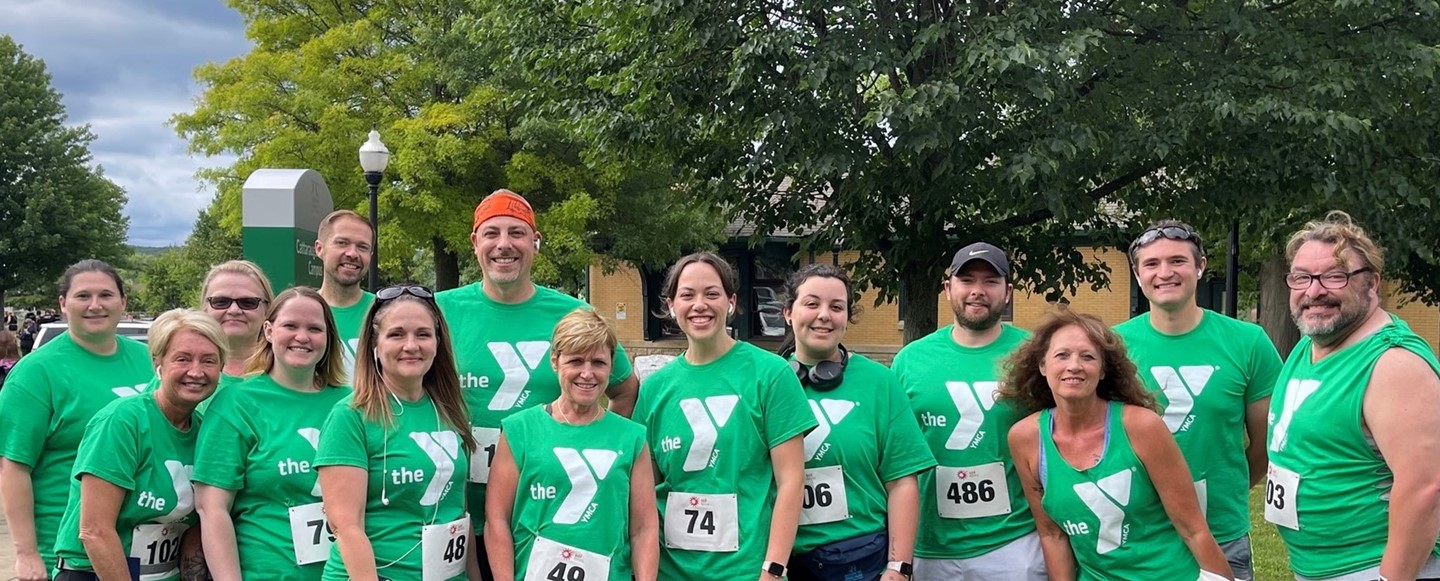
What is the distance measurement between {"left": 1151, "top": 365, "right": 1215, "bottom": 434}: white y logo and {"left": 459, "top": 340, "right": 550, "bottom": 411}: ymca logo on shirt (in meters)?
2.29

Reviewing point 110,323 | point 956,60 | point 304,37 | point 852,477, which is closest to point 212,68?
point 304,37

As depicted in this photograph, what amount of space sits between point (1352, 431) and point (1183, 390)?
0.73 m

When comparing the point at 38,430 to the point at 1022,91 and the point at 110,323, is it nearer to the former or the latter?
the point at 110,323

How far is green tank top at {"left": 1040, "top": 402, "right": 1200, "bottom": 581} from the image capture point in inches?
128

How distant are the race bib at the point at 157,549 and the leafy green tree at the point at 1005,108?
21.3 ft

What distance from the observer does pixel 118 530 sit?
3.17 m

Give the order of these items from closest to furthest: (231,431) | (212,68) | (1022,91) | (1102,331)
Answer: (231,431) < (1102,331) < (1022,91) < (212,68)

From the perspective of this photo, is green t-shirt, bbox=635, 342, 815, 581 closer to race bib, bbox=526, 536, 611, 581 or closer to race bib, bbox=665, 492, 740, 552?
race bib, bbox=665, 492, 740, 552

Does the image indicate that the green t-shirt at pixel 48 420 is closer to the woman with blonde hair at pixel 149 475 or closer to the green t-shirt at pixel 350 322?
the woman with blonde hair at pixel 149 475

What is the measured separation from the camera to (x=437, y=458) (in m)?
3.13

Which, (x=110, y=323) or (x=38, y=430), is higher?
(x=110, y=323)

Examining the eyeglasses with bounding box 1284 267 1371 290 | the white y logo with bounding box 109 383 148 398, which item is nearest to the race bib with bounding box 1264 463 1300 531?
the eyeglasses with bounding box 1284 267 1371 290

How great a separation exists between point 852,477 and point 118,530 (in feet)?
7.59

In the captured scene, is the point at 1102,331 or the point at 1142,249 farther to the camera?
the point at 1142,249
